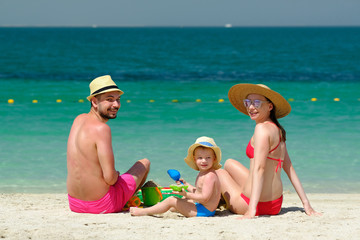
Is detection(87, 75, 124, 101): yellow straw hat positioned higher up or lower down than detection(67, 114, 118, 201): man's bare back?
higher up

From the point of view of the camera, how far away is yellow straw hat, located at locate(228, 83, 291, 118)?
16.2 ft

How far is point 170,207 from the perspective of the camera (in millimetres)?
5035

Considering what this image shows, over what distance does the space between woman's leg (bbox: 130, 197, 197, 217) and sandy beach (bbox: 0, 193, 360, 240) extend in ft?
0.20

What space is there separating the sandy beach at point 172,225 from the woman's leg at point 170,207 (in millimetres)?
62

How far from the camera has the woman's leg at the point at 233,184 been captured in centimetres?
520

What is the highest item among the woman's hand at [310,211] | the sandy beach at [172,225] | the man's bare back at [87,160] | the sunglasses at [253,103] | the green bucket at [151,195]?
the sunglasses at [253,103]

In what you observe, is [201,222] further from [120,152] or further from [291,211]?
[120,152]

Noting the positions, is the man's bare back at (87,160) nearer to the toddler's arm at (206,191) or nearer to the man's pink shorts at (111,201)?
the man's pink shorts at (111,201)

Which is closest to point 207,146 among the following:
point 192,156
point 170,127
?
point 192,156

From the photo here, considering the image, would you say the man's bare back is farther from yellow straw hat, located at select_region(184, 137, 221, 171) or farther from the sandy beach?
yellow straw hat, located at select_region(184, 137, 221, 171)

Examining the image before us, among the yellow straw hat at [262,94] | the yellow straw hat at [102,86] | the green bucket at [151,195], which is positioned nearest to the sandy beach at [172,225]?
the green bucket at [151,195]

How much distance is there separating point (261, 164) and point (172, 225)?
932 mm

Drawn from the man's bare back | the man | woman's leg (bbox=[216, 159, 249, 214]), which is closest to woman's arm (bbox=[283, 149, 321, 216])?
woman's leg (bbox=[216, 159, 249, 214])

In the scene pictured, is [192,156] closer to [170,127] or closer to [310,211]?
[310,211]
